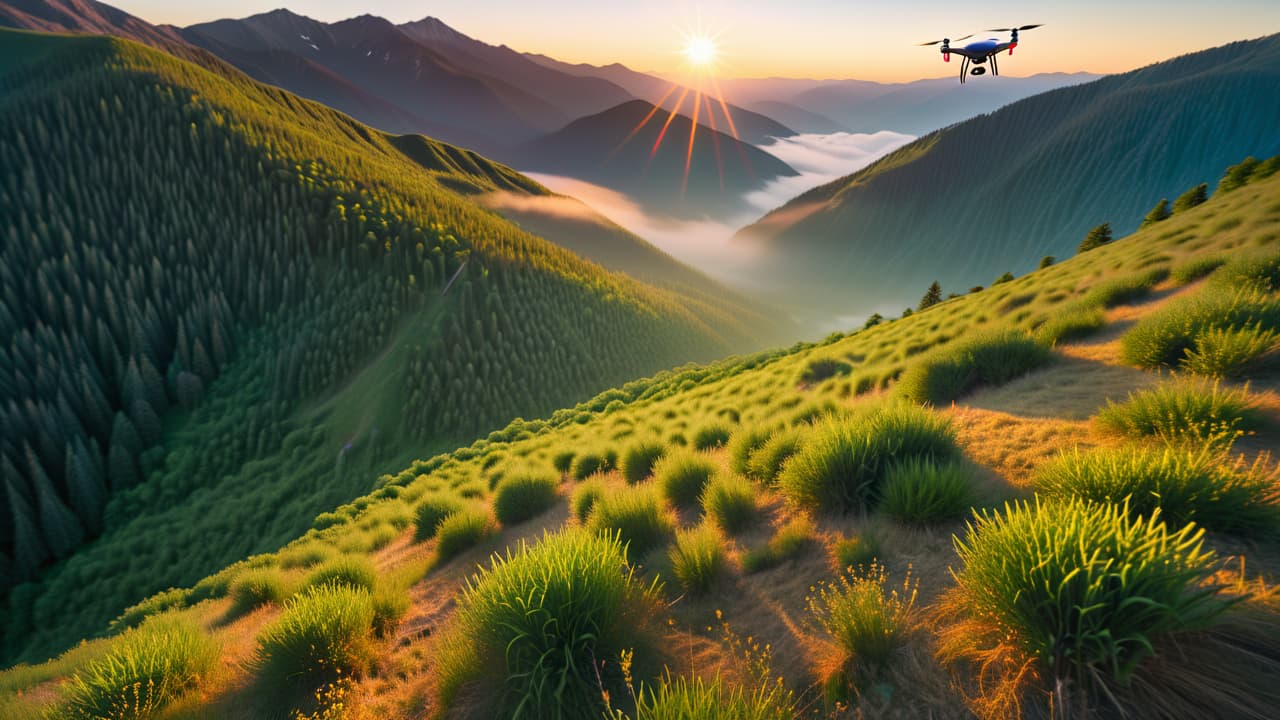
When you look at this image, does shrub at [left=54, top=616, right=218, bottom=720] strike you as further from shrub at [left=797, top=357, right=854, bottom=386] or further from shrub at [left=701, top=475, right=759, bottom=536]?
shrub at [left=797, top=357, right=854, bottom=386]

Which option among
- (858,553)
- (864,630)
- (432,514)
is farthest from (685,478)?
(432,514)

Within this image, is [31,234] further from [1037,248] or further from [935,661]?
[1037,248]

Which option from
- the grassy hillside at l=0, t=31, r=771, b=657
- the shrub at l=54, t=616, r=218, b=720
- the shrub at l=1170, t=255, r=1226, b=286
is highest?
the shrub at l=1170, t=255, r=1226, b=286

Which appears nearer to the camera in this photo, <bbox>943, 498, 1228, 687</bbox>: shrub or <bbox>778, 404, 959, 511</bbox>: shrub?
<bbox>943, 498, 1228, 687</bbox>: shrub

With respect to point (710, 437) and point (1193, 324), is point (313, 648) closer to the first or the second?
point (710, 437)

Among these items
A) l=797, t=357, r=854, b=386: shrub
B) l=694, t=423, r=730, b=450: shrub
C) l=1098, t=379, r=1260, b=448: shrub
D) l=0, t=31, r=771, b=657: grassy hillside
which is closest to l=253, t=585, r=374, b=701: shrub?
l=694, t=423, r=730, b=450: shrub

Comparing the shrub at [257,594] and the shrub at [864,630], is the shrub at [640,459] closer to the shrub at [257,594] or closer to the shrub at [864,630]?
the shrub at [864,630]

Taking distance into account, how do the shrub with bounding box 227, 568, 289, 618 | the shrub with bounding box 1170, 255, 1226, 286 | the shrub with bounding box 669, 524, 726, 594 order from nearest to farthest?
the shrub with bounding box 669, 524, 726, 594, the shrub with bounding box 227, 568, 289, 618, the shrub with bounding box 1170, 255, 1226, 286
